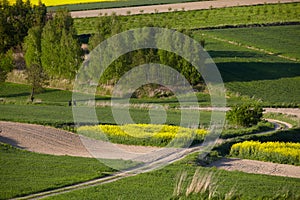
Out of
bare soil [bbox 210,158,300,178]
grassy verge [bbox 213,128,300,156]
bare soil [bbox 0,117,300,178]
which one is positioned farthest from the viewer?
grassy verge [bbox 213,128,300,156]

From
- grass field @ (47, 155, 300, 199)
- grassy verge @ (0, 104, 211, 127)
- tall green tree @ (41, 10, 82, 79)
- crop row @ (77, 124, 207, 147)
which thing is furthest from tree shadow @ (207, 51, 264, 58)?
grass field @ (47, 155, 300, 199)

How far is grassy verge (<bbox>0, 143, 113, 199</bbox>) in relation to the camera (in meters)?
28.8

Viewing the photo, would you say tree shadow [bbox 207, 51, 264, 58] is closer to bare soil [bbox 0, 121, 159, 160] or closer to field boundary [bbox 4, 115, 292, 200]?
bare soil [bbox 0, 121, 159, 160]

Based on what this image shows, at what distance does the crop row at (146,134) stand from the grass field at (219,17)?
51.1 metres

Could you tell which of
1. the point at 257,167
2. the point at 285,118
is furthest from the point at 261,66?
the point at 257,167

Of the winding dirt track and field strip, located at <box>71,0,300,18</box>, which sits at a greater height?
field strip, located at <box>71,0,300,18</box>

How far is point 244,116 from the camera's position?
47438mm

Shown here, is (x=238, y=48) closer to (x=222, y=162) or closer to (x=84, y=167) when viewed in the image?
(x=222, y=162)

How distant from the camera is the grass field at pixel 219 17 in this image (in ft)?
318

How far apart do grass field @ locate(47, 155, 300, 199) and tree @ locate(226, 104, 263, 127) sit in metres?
14.2

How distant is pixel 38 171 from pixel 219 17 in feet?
238

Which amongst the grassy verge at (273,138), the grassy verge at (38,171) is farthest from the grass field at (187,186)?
the grassy verge at (273,138)

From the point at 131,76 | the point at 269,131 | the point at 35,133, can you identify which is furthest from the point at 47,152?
the point at 131,76

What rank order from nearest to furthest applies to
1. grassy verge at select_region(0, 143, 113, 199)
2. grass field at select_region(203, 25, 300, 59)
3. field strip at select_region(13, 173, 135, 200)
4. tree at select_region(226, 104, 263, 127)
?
field strip at select_region(13, 173, 135, 200)
grassy verge at select_region(0, 143, 113, 199)
tree at select_region(226, 104, 263, 127)
grass field at select_region(203, 25, 300, 59)
